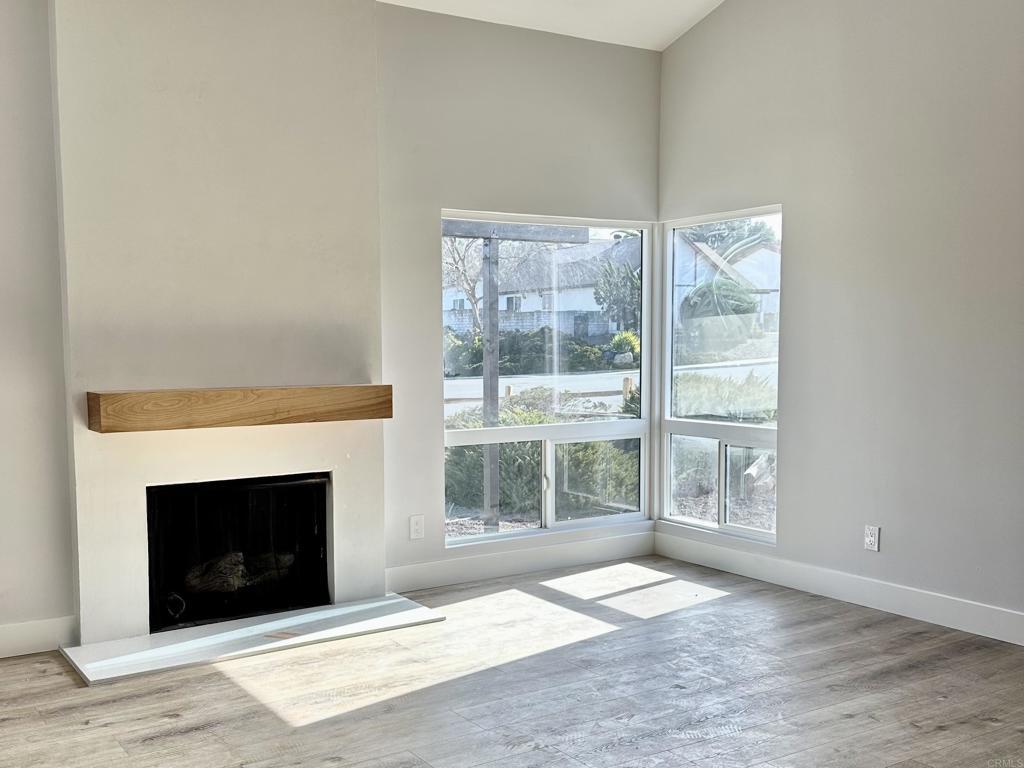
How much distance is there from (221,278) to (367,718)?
2.08 m

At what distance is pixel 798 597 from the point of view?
470 centimetres

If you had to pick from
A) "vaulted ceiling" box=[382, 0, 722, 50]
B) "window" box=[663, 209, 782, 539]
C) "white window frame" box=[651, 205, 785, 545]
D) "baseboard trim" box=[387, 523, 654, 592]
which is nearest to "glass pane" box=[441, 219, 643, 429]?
"white window frame" box=[651, 205, 785, 545]

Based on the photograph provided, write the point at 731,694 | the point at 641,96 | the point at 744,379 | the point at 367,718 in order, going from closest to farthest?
the point at 367,718 < the point at 731,694 < the point at 744,379 < the point at 641,96

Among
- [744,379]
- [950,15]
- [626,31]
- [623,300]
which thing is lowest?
[744,379]

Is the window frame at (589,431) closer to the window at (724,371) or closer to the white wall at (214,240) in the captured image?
the window at (724,371)

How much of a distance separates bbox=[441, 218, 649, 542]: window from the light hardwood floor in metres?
0.94

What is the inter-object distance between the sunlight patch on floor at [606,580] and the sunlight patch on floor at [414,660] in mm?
294

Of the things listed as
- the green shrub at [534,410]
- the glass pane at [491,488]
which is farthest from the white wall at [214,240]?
the green shrub at [534,410]

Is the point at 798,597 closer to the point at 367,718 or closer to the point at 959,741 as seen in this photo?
the point at 959,741

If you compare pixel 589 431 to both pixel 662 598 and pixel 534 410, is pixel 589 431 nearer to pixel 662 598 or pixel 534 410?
pixel 534 410

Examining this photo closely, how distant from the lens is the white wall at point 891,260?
13.0 ft

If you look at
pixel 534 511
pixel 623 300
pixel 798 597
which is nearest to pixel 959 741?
pixel 798 597

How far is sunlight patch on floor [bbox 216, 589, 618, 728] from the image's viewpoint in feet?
11.1

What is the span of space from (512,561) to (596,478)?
0.77m
